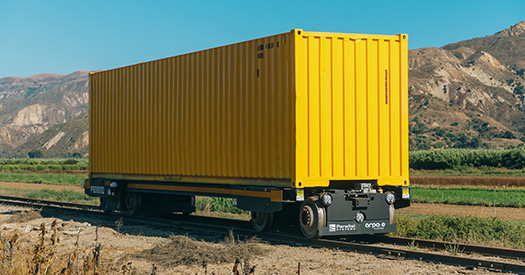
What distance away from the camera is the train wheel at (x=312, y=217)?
10.8m

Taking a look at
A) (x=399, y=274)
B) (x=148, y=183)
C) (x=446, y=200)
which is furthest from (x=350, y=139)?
(x=446, y=200)

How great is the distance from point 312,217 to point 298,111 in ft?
6.78

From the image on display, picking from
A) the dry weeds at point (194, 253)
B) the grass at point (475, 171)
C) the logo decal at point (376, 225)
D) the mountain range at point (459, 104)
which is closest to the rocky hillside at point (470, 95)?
the mountain range at point (459, 104)

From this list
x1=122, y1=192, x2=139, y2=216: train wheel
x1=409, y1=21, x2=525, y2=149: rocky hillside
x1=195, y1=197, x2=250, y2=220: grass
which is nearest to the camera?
x1=122, y1=192, x2=139, y2=216: train wheel

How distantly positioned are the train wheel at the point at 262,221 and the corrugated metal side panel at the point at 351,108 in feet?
5.91

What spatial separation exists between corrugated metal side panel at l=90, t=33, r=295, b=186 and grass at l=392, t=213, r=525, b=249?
10.7 feet

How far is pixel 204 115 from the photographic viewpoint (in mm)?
13258

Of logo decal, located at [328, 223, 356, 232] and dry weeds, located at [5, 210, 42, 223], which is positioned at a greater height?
logo decal, located at [328, 223, 356, 232]

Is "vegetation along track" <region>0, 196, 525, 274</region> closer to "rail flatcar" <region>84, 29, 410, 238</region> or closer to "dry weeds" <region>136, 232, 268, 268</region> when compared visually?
"rail flatcar" <region>84, 29, 410, 238</region>

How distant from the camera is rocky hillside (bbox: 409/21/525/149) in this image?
9512cm

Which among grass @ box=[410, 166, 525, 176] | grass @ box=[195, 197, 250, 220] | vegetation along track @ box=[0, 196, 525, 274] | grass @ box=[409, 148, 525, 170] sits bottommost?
grass @ box=[195, 197, 250, 220]

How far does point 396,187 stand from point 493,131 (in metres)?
96.3

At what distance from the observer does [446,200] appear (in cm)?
2520

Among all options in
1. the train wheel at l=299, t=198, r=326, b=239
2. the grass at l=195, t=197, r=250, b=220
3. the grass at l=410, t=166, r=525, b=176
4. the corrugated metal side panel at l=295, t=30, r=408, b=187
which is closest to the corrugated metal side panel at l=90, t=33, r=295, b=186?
the corrugated metal side panel at l=295, t=30, r=408, b=187
